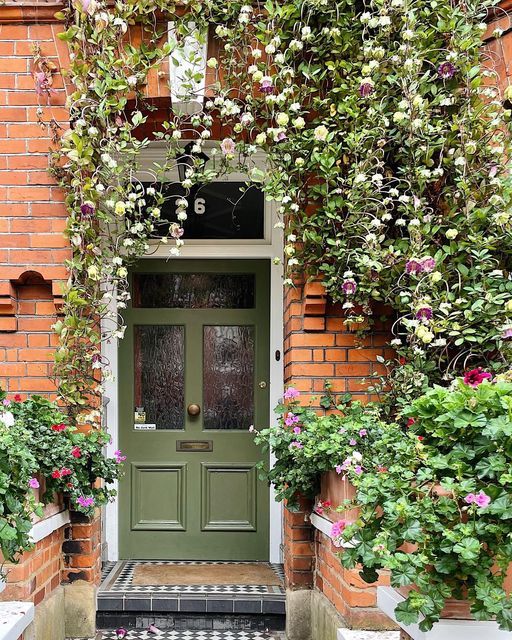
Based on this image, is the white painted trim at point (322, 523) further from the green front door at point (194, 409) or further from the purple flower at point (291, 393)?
the green front door at point (194, 409)

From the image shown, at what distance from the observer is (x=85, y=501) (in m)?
3.49

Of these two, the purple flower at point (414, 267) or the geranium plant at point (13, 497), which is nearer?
the geranium plant at point (13, 497)

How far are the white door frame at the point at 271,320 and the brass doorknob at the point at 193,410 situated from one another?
51 centimetres

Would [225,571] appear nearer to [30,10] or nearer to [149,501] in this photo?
[149,501]

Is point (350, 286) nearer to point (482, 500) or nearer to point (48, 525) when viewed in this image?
point (482, 500)

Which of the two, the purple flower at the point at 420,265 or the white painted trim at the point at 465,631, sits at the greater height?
the purple flower at the point at 420,265

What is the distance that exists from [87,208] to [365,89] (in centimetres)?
163

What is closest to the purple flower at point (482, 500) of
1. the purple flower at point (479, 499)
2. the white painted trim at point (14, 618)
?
the purple flower at point (479, 499)

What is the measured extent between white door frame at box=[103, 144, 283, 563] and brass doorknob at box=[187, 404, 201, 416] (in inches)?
20.3

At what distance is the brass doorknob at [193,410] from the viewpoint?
175 inches

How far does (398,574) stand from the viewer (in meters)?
1.83

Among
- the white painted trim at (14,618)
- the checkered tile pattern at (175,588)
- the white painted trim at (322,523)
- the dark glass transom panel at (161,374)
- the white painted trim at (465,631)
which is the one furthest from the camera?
the dark glass transom panel at (161,374)

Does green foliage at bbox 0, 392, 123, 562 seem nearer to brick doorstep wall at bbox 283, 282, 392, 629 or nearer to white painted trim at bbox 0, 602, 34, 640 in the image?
white painted trim at bbox 0, 602, 34, 640

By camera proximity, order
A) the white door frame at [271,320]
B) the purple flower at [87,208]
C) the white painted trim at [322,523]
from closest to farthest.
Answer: the white painted trim at [322,523], the purple flower at [87,208], the white door frame at [271,320]
